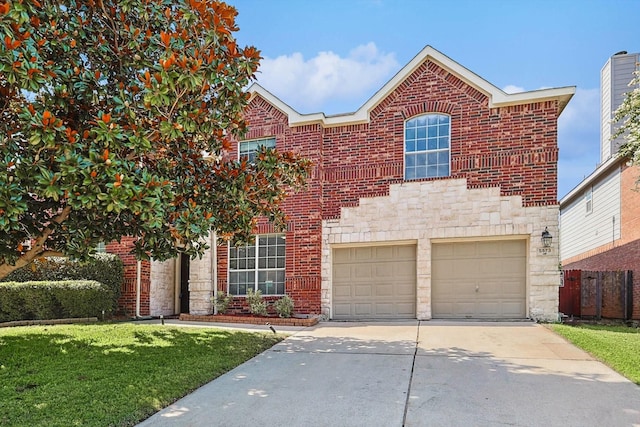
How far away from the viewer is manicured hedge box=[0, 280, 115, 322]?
1052 centimetres

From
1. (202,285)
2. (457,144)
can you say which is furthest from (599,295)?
(202,285)

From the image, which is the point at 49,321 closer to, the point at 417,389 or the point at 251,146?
the point at 251,146

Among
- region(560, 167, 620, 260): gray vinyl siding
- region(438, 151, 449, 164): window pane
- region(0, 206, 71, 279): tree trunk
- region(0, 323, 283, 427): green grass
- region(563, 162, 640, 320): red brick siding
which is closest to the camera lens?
region(0, 323, 283, 427): green grass

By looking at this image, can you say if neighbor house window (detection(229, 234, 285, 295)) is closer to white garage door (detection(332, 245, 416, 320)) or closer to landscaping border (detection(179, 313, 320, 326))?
landscaping border (detection(179, 313, 320, 326))

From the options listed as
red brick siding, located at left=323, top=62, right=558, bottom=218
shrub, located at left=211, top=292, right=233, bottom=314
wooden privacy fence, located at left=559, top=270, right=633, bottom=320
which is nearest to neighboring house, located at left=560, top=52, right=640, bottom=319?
wooden privacy fence, located at left=559, top=270, right=633, bottom=320

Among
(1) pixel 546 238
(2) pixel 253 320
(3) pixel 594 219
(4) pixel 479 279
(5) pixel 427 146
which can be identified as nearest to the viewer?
(1) pixel 546 238

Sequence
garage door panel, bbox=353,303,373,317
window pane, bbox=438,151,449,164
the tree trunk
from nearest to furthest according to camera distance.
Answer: the tree trunk → window pane, bbox=438,151,449,164 → garage door panel, bbox=353,303,373,317

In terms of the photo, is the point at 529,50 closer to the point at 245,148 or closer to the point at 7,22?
the point at 245,148

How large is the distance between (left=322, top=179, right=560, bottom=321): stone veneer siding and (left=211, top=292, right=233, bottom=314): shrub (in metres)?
2.84

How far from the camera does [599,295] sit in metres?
12.0

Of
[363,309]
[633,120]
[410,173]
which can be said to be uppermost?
[633,120]

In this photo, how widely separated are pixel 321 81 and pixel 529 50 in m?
5.94

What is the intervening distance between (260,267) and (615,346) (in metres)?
8.79

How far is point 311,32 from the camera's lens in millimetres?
10359
